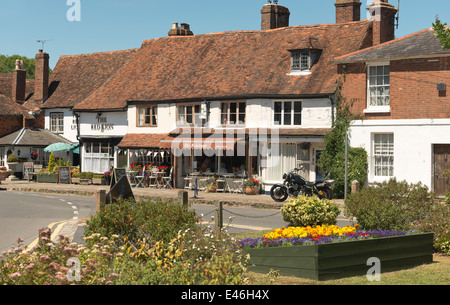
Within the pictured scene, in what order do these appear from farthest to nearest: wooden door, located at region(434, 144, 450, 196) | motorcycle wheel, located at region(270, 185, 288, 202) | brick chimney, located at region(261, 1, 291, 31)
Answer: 1. brick chimney, located at region(261, 1, 291, 31)
2. motorcycle wheel, located at region(270, 185, 288, 202)
3. wooden door, located at region(434, 144, 450, 196)

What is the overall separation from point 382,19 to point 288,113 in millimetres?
6632

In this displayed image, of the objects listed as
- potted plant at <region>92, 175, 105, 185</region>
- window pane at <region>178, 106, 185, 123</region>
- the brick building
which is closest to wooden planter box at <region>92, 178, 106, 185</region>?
potted plant at <region>92, 175, 105, 185</region>

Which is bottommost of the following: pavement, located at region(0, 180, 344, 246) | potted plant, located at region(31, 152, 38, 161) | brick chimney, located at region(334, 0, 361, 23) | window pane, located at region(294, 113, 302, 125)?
pavement, located at region(0, 180, 344, 246)

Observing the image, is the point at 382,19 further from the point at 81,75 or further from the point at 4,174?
the point at 4,174

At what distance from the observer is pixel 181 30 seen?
4503cm

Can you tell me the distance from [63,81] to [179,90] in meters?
16.0

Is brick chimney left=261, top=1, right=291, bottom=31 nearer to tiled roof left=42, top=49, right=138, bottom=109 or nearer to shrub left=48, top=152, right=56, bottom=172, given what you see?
tiled roof left=42, top=49, right=138, bottom=109

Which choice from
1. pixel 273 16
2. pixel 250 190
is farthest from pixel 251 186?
pixel 273 16

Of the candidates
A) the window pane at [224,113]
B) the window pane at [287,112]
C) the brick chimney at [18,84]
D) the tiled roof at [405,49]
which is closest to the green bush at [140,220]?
the tiled roof at [405,49]

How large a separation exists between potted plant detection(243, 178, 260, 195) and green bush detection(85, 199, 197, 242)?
66.2 feet

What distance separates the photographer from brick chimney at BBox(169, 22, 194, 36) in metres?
45.1

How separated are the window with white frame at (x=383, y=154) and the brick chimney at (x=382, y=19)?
18.2ft

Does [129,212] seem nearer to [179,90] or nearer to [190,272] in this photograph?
[190,272]
